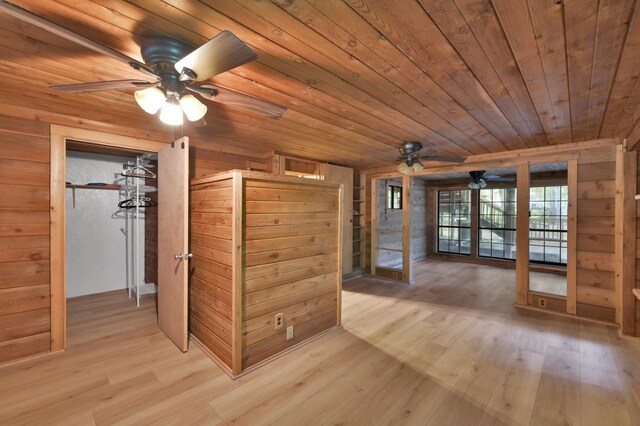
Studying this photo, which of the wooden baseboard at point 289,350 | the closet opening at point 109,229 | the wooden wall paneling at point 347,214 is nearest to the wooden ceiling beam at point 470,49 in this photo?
the wooden baseboard at point 289,350

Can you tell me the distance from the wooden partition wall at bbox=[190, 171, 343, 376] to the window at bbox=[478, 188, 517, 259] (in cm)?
576

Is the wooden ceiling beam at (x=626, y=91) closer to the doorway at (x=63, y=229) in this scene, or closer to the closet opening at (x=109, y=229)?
the doorway at (x=63, y=229)

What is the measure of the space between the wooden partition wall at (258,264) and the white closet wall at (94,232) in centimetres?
253

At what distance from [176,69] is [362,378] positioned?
251 centimetres

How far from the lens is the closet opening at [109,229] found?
4062mm

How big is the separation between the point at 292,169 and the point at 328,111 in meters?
2.34

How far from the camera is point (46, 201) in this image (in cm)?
255

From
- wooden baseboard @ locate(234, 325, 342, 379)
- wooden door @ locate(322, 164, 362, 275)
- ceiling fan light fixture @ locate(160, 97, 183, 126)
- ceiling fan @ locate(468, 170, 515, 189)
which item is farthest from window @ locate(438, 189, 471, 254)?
ceiling fan light fixture @ locate(160, 97, 183, 126)

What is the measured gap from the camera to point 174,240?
8.76 feet

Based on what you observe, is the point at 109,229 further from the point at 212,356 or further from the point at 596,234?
the point at 596,234

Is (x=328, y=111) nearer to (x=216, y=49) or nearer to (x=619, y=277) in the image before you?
(x=216, y=49)

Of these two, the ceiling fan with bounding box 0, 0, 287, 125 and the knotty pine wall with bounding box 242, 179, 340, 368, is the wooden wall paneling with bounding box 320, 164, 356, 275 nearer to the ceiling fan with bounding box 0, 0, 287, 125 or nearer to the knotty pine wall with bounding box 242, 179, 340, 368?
the knotty pine wall with bounding box 242, 179, 340, 368

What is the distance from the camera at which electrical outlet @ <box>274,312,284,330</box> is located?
2.51 m

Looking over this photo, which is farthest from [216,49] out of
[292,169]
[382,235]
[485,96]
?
[382,235]
